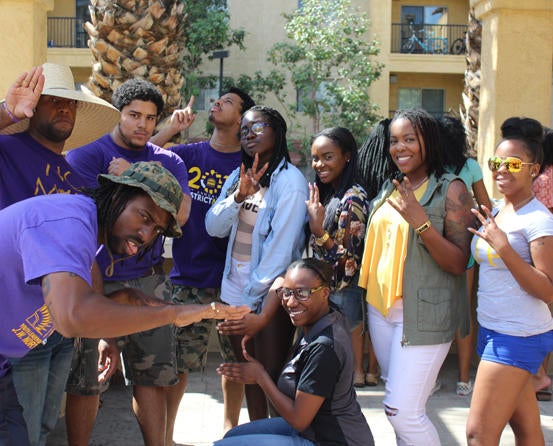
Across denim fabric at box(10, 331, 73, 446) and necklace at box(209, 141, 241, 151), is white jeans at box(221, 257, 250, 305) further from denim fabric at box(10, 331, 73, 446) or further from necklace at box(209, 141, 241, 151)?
denim fabric at box(10, 331, 73, 446)

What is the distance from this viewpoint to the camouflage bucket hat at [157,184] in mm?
2668

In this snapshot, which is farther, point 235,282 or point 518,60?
point 518,60

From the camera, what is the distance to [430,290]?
3.56 metres

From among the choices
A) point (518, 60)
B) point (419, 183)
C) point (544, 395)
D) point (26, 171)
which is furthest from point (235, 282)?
point (518, 60)

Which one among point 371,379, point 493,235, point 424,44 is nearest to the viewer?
point 493,235

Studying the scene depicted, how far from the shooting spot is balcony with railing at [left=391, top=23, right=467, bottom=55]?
2558 centimetres

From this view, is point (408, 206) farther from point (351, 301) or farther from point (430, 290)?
point (351, 301)

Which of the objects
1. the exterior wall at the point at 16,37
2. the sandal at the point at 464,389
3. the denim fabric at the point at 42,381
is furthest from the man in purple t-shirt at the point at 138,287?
the exterior wall at the point at 16,37

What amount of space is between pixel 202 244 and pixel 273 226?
710 mm

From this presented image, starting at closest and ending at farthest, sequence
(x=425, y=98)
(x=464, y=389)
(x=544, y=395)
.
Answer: (x=544, y=395) → (x=464, y=389) → (x=425, y=98)

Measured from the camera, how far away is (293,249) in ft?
13.3

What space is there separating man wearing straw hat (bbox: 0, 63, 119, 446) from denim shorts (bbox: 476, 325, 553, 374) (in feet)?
6.53

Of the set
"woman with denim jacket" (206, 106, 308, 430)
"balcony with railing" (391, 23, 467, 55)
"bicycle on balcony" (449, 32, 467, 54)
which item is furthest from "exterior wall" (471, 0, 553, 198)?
"balcony with railing" (391, 23, 467, 55)

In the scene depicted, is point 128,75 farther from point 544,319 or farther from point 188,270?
point 544,319
